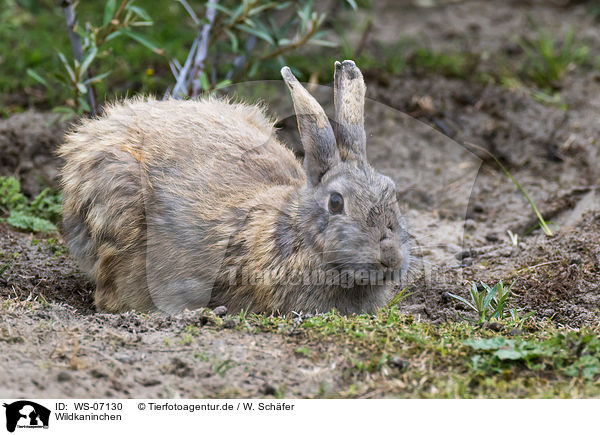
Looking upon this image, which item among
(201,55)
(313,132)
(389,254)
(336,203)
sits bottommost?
(389,254)

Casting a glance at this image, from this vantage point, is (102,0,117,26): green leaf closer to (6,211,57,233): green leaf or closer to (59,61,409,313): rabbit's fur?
(59,61,409,313): rabbit's fur

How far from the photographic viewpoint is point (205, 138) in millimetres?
5805

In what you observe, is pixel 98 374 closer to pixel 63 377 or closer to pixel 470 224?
pixel 63 377

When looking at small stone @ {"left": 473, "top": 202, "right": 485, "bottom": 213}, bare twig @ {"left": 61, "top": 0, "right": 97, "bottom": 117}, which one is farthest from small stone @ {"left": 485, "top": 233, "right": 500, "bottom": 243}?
bare twig @ {"left": 61, "top": 0, "right": 97, "bottom": 117}

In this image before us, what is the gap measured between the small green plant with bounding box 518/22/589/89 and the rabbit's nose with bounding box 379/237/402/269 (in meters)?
5.40

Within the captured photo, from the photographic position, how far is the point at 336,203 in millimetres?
5047

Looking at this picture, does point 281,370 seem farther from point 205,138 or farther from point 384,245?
point 205,138

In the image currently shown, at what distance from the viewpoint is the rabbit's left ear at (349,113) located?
5.31 metres

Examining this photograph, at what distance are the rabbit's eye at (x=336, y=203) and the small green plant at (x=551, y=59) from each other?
17.4ft

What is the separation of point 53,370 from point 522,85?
734 cm

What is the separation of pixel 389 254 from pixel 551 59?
5.64 metres

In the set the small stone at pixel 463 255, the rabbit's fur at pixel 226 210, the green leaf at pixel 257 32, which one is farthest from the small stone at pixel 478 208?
the green leaf at pixel 257 32

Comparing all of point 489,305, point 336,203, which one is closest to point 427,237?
point 489,305
